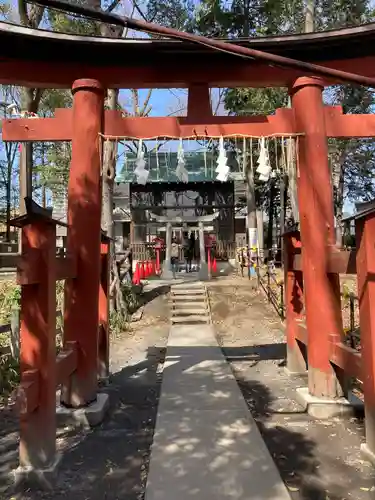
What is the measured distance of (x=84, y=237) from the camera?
17.4ft

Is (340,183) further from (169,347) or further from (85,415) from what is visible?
Result: (85,415)

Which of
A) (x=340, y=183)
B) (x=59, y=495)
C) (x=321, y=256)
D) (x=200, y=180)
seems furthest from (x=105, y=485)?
(x=340, y=183)

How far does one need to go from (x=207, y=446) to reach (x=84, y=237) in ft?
9.08

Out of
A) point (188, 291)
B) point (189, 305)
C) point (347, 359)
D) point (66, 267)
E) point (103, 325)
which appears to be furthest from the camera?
point (188, 291)

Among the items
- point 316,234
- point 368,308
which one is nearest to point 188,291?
point 316,234

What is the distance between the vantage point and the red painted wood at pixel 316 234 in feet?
17.2

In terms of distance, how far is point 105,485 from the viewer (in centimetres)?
356

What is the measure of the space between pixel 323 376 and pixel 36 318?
3.41 meters

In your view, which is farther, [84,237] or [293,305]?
[293,305]

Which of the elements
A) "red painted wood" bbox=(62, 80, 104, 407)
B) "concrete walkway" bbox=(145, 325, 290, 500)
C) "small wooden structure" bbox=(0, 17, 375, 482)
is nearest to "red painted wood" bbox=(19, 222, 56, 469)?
"small wooden structure" bbox=(0, 17, 375, 482)

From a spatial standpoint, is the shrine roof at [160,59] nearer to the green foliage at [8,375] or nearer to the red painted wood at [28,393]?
the red painted wood at [28,393]

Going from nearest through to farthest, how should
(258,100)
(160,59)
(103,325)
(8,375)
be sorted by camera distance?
(160,59), (103,325), (8,375), (258,100)

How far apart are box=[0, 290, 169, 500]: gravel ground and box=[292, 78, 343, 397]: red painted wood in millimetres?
2138

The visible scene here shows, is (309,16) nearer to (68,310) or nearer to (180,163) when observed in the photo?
(180,163)
